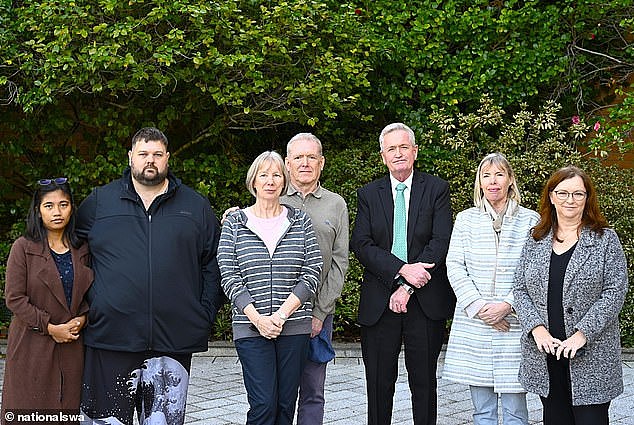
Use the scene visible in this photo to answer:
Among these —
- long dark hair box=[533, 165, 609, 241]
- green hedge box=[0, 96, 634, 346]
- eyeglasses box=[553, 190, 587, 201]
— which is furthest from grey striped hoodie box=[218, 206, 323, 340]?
green hedge box=[0, 96, 634, 346]

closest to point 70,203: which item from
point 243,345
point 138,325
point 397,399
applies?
point 138,325

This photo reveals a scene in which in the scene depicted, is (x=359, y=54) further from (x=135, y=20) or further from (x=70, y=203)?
(x=70, y=203)

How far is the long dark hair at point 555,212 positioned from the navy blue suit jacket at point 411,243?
0.71 metres

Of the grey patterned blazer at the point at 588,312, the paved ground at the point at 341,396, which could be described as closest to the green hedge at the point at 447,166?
the paved ground at the point at 341,396

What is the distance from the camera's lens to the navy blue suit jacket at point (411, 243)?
4898mm

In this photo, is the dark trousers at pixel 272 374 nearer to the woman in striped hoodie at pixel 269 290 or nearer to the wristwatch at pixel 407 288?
the woman in striped hoodie at pixel 269 290

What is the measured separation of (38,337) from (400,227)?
6.92ft

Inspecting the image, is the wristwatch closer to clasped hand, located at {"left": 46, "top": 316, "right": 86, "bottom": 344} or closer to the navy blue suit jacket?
the navy blue suit jacket

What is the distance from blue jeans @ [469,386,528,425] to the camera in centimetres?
475

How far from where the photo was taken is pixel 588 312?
4086 mm

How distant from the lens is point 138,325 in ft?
14.2

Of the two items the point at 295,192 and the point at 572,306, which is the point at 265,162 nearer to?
the point at 295,192

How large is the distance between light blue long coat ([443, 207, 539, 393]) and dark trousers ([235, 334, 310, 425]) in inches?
37.7

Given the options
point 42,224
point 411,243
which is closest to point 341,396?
point 411,243
